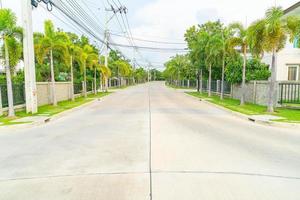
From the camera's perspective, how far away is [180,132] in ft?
31.3

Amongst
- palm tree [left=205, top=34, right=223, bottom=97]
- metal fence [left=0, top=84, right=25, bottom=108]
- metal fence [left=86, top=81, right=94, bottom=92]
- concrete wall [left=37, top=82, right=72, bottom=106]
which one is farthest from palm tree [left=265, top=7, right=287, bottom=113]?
metal fence [left=86, top=81, right=94, bottom=92]

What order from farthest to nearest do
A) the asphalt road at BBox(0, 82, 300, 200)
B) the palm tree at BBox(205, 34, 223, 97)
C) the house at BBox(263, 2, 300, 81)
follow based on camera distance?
the palm tree at BBox(205, 34, 223, 97), the house at BBox(263, 2, 300, 81), the asphalt road at BBox(0, 82, 300, 200)

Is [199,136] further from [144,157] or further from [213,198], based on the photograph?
Answer: [213,198]

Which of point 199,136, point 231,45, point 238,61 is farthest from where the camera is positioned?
point 238,61

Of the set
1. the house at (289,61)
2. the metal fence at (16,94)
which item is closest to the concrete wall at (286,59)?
the house at (289,61)

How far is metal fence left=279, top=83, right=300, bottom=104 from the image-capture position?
58.0ft

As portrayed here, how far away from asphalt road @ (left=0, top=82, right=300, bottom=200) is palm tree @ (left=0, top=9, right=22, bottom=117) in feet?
16.0

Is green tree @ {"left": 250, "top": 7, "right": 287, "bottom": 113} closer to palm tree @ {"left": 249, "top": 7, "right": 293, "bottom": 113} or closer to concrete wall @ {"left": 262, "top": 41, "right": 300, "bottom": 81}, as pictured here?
palm tree @ {"left": 249, "top": 7, "right": 293, "bottom": 113}

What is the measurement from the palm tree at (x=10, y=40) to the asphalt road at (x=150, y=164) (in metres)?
4.89

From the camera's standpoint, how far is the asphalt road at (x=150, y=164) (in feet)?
14.8

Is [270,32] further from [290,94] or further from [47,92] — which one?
[47,92]

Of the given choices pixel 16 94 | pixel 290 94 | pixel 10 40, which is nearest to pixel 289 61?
pixel 290 94

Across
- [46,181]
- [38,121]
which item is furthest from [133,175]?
[38,121]

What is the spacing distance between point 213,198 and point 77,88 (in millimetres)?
28274
